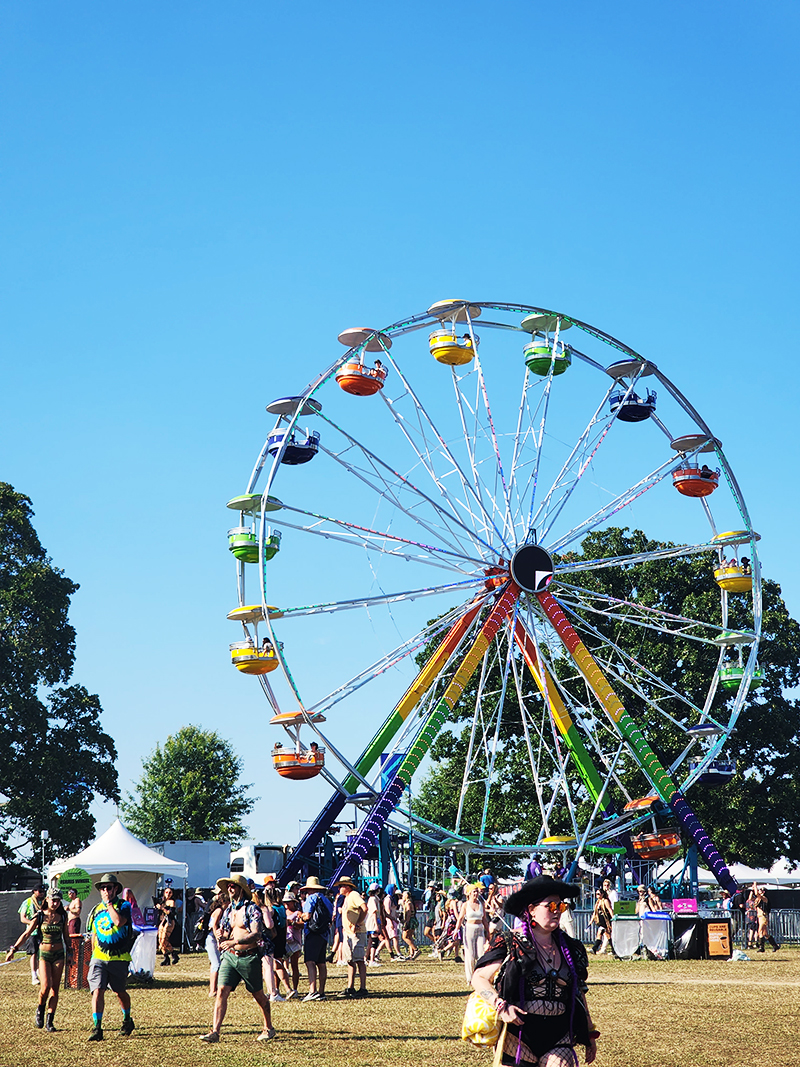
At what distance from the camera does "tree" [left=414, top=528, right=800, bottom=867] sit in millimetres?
40656

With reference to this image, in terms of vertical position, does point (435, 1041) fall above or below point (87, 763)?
below

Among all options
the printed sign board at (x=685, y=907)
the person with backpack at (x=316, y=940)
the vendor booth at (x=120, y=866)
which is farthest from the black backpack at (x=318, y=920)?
the printed sign board at (x=685, y=907)

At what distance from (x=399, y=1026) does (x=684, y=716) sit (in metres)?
31.0

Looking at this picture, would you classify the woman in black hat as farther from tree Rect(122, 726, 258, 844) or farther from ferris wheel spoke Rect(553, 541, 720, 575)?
tree Rect(122, 726, 258, 844)

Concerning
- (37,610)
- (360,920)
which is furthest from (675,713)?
(360,920)

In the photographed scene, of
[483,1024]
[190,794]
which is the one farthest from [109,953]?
[190,794]

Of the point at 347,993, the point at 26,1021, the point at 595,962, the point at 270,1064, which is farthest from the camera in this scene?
the point at 595,962

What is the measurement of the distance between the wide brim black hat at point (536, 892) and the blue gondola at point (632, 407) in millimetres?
25021

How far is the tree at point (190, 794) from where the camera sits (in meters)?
63.6

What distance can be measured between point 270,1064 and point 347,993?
6.95 meters

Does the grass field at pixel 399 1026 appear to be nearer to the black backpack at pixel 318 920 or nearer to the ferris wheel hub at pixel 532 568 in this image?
the black backpack at pixel 318 920

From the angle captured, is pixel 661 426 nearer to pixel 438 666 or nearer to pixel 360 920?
pixel 438 666

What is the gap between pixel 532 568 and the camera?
2928 cm

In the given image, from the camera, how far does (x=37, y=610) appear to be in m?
42.9
